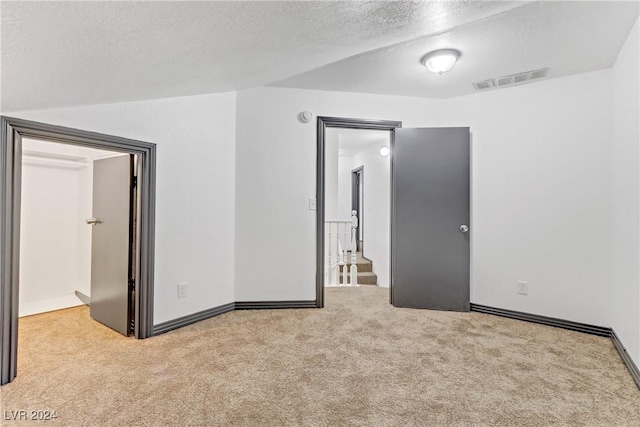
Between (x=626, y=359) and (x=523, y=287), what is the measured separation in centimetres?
91

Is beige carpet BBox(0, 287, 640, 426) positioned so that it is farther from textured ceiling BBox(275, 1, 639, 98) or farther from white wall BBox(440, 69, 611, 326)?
textured ceiling BBox(275, 1, 639, 98)

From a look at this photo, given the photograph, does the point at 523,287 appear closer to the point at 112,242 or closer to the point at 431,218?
the point at 431,218

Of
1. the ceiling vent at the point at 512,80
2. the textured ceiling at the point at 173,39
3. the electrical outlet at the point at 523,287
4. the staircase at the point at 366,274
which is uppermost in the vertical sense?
the ceiling vent at the point at 512,80

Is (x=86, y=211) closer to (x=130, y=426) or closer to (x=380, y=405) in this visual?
(x=130, y=426)

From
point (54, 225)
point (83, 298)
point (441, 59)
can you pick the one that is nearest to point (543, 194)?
point (441, 59)

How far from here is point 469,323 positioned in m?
2.76

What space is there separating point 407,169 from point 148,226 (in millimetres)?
2375

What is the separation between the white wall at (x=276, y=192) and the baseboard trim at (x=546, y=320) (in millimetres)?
1670

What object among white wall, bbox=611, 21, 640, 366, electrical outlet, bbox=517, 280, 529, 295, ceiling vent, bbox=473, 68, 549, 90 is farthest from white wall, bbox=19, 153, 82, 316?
white wall, bbox=611, 21, 640, 366

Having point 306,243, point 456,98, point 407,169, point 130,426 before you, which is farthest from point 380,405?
point 456,98

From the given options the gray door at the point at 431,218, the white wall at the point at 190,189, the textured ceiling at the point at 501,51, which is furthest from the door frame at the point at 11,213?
the gray door at the point at 431,218

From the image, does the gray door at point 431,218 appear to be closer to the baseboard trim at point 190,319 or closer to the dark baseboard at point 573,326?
the dark baseboard at point 573,326

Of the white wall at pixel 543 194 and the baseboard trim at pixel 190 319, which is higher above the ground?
the white wall at pixel 543 194

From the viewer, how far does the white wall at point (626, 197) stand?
197cm
